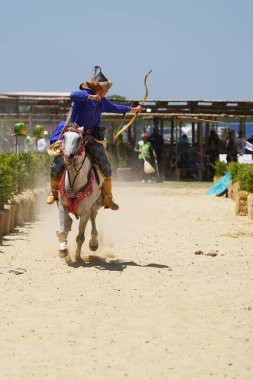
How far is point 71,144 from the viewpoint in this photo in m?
11.4

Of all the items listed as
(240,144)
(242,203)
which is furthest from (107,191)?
(240,144)

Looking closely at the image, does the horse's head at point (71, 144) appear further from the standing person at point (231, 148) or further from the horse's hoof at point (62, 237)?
the standing person at point (231, 148)

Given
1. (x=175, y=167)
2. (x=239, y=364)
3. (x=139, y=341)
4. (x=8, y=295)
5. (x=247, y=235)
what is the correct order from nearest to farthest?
(x=239, y=364) < (x=139, y=341) < (x=8, y=295) < (x=247, y=235) < (x=175, y=167)

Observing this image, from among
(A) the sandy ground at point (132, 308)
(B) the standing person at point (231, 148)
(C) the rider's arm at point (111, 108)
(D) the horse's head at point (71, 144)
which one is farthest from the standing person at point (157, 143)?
(D) the horse's head at point (71, 144)

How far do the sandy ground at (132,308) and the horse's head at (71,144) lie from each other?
1418 millimetres

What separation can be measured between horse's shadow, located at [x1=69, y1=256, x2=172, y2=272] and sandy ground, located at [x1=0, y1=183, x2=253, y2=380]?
26mm

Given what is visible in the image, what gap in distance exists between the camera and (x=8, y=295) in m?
9.60

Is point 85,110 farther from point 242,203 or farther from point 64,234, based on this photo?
point 242,203

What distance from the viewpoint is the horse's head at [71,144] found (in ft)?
37.2

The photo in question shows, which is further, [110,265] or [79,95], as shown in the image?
[110,265]

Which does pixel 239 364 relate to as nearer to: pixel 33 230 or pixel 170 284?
pixel 170 284

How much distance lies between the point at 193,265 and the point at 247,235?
154 inches

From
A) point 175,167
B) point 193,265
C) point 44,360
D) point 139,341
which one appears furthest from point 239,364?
point 175,167

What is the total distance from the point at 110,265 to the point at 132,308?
3048 millimetres
